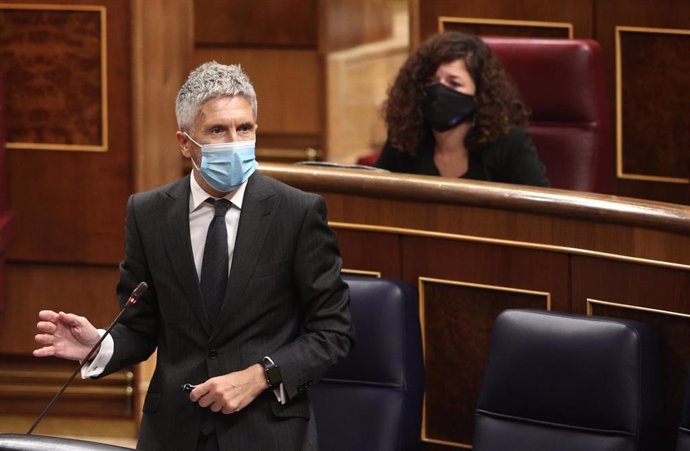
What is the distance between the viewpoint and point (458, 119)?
2.21 m

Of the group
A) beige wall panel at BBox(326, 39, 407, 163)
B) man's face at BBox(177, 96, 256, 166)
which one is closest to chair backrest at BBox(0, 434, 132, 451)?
man's face at BBox(177, 96, 256, 166)

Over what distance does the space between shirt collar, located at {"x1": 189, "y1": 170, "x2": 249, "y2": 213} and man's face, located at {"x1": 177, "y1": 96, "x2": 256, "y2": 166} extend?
0.03 m

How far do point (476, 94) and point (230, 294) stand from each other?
0.98 metres

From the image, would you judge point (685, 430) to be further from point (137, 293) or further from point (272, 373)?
point (137, 293)

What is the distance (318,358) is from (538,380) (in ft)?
1.19

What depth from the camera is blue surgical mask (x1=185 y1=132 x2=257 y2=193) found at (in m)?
1.35

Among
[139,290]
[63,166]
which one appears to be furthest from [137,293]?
[63,166]

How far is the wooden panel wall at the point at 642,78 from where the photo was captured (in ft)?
8.41

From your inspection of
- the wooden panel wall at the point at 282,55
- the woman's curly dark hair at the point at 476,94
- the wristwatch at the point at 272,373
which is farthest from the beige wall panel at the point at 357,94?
the wristwatch at the point at 272,373

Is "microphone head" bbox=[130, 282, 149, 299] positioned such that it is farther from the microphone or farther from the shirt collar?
the shirt collar

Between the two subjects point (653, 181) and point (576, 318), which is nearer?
point (576, 318)

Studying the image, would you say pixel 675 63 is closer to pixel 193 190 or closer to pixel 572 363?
pixel 572 363

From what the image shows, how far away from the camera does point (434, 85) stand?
2.22 metres

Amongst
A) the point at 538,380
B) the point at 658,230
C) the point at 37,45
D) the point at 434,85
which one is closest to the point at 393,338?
the point at 538,380
